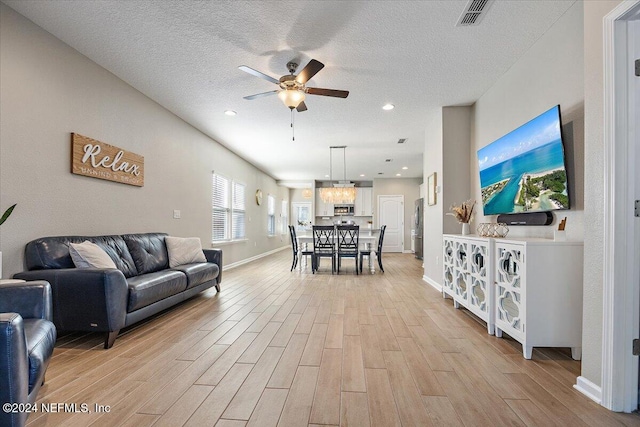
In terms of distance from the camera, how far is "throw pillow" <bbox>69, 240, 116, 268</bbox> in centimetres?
271

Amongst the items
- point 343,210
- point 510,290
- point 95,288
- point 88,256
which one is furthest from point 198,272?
point 343,210

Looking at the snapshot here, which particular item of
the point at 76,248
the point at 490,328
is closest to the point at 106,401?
the point at 76,248

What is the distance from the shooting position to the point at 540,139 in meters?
2.62

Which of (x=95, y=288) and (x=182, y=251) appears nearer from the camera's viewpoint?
(x=95, y=288)

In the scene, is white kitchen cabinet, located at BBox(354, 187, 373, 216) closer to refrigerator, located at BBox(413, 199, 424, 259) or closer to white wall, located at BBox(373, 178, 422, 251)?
white wall, located at BBox(373, 178, 422, 251)

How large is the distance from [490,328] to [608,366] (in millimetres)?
1135

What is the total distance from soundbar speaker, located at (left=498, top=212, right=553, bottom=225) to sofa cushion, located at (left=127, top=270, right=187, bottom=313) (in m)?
3.60

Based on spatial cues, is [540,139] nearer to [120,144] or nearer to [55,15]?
[55,15]

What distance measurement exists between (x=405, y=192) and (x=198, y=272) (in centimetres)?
863

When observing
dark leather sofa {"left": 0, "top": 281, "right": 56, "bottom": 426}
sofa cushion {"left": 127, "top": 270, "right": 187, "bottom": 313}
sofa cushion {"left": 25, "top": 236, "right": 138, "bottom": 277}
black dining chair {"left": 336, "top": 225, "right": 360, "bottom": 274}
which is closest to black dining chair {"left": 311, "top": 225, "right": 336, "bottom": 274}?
black dining chair {"left": 336, "top": 225, "right": 360, "bottom": 274}

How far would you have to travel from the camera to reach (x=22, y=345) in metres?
1.31

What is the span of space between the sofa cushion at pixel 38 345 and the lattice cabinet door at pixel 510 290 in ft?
9.73

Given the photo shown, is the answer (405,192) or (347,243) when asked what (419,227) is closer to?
(405,192)

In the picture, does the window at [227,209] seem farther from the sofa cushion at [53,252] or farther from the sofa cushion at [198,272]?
the sofa cushion at [53,252]
